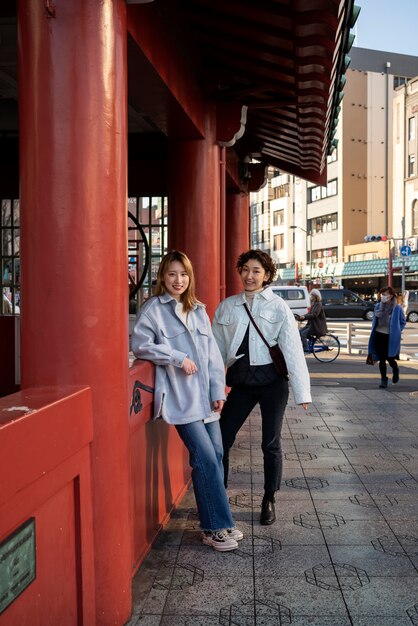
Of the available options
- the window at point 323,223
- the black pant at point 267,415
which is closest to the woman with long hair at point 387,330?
the black pant at point 267,415

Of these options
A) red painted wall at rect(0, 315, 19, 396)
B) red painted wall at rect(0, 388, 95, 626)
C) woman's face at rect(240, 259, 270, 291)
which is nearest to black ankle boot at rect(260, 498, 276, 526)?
woman's face at rect(240, 259, 270, 291)

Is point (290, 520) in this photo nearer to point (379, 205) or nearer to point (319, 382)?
point (319, 382)

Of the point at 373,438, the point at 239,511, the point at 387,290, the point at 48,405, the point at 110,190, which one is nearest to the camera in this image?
the point at 48,405

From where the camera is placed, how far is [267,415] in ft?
15.6

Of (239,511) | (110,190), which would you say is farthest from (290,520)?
(110,190)

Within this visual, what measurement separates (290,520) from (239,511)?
401mm

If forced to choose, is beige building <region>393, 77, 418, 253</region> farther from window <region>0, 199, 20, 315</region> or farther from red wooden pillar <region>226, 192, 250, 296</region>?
window <region>0, 199, 20, 315</region>

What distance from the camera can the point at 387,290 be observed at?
1176cm

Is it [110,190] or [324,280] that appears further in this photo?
[324,280]

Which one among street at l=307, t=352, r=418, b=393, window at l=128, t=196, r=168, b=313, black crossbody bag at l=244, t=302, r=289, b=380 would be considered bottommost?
street at l=307, t=352, r=418, b=393

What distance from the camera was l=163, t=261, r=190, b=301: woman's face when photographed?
14.0 feet

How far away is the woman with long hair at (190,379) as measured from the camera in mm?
4169

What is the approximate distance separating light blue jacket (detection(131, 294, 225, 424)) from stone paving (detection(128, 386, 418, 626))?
2.87 ft

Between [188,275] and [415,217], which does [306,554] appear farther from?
[415,217]
